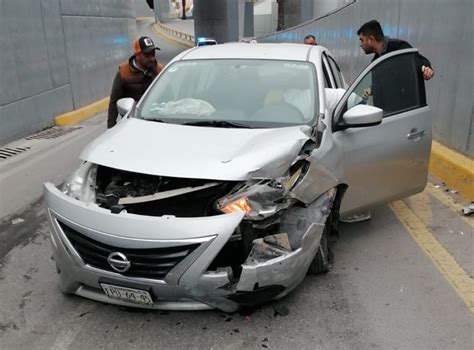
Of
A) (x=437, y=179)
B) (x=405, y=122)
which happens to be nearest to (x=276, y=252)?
(x=405, y=122)

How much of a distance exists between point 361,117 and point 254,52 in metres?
1.38

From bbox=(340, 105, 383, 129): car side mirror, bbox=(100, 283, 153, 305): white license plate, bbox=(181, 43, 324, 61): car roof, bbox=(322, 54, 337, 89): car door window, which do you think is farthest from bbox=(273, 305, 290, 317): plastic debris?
bbox=(181, 43, 324, 61): car roof

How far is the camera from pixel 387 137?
4371 millimetres

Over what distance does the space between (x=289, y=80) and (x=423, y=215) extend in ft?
6.70

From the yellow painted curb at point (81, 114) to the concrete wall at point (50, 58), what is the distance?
14cm

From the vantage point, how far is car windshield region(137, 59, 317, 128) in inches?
159

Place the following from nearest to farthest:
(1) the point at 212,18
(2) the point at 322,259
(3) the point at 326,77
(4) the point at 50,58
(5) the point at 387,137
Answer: (2) the point at 322,259, (5) the point at 387,137, (3) the point at 326,77, (4) the point at 50,58, (1) the point at 212,18

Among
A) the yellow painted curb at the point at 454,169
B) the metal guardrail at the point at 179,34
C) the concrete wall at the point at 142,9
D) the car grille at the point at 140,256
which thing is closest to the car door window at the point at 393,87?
the yellow painted curb at the point at 454,169

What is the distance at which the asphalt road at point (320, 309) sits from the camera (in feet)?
10.2

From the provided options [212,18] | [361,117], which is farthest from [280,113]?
[212,18]

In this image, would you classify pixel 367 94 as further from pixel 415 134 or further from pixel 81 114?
pixel 81 114

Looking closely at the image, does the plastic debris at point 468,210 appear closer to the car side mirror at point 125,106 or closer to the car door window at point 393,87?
the car door window at point 393,87

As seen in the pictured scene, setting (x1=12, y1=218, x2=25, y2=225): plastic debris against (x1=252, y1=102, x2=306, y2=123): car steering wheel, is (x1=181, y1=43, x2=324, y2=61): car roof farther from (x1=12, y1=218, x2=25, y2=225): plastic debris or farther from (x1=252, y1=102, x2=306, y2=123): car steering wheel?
(x1=12, y1=218, x2=25, y2=225): plastic debris

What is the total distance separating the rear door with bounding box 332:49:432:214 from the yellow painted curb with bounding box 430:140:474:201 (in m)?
0.94
